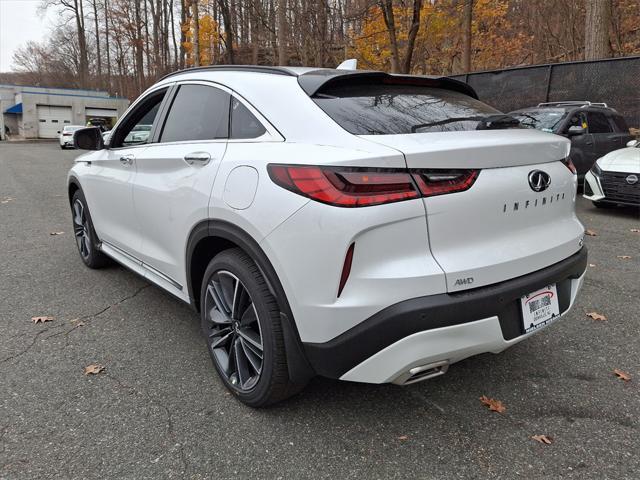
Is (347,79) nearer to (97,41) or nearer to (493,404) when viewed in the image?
Answer: (493,404)

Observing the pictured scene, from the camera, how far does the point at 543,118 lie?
31.3 feet

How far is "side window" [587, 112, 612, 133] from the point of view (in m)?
9.63

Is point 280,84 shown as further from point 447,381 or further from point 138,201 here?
point 447,381

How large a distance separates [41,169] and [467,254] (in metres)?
17.0

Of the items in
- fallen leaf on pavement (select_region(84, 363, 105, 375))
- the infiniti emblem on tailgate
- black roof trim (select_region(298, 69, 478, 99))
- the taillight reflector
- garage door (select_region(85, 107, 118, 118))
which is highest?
garage door (select_region(85, 107, 118, 118))

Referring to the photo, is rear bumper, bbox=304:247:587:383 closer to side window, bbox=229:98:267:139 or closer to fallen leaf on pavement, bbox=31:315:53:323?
side window, bbox=229:98:267:139

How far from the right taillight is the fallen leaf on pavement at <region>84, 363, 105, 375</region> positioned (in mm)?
1797

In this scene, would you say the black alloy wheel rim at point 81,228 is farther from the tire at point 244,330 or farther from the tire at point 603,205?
the tire at point 603,205

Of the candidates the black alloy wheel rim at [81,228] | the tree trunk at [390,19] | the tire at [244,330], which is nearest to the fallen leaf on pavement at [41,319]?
the black alloy wheel rim at [81,228]

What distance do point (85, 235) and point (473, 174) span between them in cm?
404

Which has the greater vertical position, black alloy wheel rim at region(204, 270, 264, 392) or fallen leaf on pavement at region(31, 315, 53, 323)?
black alloy wheel rim at region(204, 270, 264, 392)

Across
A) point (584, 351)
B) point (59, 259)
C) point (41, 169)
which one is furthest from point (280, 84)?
point (41, 169)

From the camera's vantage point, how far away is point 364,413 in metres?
2.53

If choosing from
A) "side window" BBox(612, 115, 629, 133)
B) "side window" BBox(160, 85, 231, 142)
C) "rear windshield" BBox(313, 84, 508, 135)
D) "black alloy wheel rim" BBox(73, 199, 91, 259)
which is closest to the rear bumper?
"rear windshield" BBox(313, 84, 508, 135)
